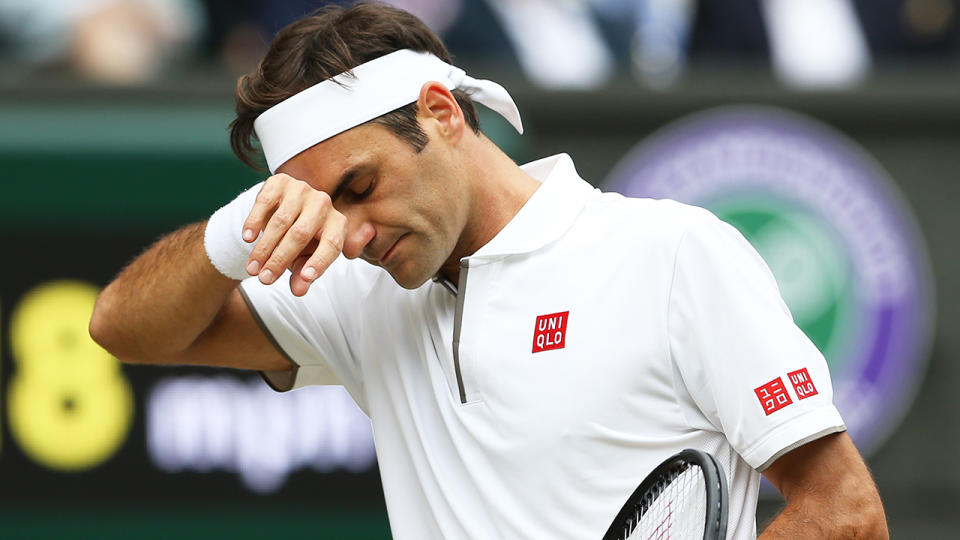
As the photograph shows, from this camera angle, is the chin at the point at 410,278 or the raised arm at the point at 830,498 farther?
the chin at the point at 410,278

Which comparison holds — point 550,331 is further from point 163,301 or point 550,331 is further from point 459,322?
point 163,301

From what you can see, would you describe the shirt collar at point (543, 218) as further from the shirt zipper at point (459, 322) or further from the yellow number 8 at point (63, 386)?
the yellow number 8 at point (63, 386)

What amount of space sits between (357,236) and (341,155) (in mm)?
155

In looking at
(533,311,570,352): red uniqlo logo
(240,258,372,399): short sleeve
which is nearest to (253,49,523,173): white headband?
(240,258,372,399): short sleeve

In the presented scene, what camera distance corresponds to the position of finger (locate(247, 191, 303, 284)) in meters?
2.68

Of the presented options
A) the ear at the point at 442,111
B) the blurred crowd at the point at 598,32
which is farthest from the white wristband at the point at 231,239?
the blurred crowd at the point at 598,32

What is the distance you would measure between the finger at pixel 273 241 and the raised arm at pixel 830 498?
35.9 inches

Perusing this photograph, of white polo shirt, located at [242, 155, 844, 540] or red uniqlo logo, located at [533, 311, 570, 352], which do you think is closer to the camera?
white polo shirt, located at [242, 155, 844, 540]

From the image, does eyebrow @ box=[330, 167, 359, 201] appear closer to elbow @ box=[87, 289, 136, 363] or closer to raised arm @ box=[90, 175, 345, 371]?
raised arm @ box=[90, 175, 345, 371]

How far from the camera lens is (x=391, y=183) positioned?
9.46 ft

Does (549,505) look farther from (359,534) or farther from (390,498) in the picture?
(359,534)

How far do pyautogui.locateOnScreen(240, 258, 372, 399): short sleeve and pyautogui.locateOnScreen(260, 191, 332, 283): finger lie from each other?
471 millimetres

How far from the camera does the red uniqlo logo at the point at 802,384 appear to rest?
2.61 meters

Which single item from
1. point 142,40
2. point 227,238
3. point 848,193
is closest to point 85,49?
point 142,40
